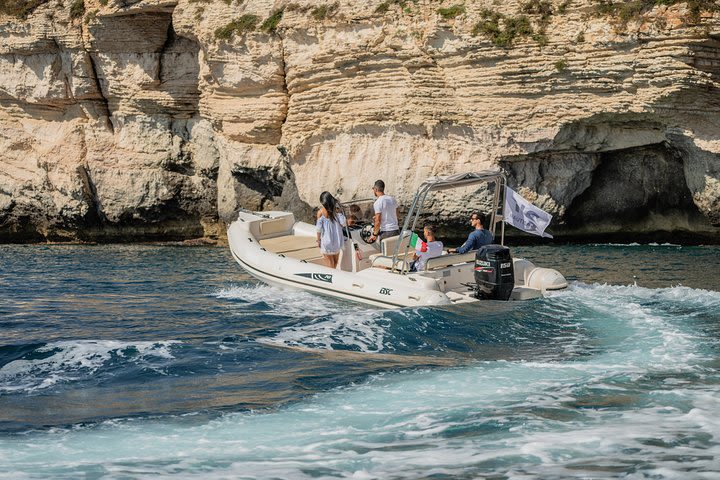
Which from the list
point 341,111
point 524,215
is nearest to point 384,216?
point 524,215

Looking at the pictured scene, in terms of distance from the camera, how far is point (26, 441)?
8.30m

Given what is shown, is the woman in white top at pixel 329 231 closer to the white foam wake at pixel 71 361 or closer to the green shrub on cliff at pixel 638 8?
the white foam wake at pixel 71 361

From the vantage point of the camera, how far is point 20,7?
27109mm

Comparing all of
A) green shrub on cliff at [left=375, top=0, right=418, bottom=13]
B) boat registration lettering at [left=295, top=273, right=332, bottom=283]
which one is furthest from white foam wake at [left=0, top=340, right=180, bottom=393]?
green shrub on cliff at [left=375, top=0, right=418, bottom=13]

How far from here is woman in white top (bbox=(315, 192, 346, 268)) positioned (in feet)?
49.0

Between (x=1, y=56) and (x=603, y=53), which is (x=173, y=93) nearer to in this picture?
(x=1, y=56)

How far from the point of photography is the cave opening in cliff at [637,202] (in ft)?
69.1

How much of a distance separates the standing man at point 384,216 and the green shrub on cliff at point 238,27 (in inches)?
399

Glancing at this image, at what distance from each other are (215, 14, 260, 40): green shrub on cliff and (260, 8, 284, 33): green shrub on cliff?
1.21ft

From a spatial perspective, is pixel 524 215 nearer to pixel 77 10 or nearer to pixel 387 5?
pixel 387 5

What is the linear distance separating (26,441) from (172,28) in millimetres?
20272

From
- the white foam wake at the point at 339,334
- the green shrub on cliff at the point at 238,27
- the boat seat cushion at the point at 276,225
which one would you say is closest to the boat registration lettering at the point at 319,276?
the white foam wake at the point at 339,334

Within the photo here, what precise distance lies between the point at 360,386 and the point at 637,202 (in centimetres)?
1379

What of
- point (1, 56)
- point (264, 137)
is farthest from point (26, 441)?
point (1, 56)
